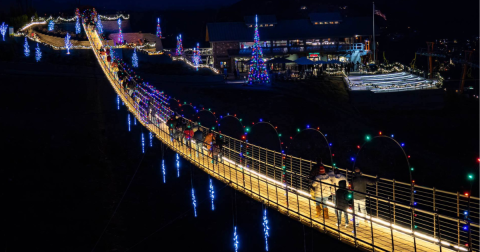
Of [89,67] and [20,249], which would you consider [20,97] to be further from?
[20,249]

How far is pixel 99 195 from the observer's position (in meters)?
18.9

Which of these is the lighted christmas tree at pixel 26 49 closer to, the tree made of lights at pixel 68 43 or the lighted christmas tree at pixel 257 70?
the tree made of lights at pixel 68 43

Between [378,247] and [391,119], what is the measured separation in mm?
19720

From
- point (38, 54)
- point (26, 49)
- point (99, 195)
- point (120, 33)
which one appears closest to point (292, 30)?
point (120, 33)

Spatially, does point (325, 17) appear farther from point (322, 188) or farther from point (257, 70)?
point (322, 188)

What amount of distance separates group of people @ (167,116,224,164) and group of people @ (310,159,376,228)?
158 inches

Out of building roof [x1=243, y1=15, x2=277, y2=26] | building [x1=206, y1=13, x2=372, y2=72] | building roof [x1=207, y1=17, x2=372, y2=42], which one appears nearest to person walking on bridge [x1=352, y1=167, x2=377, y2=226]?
building [x1=206, y1=13, x2=372, y2=72]

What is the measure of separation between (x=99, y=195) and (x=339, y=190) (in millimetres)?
12612

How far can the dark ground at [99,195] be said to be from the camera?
16875mm

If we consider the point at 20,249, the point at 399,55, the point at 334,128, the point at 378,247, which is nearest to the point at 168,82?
the point at 334,128

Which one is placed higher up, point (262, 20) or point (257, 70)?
point (262, 20)

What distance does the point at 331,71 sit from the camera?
110 ft

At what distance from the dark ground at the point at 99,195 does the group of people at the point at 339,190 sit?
540cm

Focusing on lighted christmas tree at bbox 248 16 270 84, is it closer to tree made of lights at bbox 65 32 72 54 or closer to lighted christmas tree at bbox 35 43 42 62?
tree made of lights at bbox 65 32 72 54
